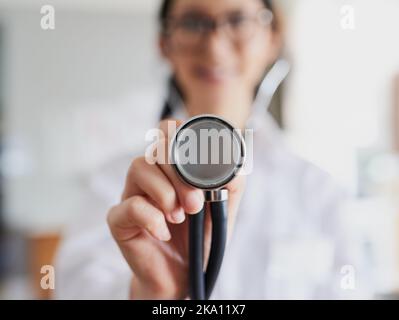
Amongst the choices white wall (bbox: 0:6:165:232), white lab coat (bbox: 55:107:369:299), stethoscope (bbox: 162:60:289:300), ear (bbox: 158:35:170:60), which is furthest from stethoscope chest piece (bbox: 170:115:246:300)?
white wall (bbox: 0:6:165:232)

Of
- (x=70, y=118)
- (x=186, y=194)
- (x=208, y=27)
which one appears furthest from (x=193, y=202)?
(x=70, y=118)

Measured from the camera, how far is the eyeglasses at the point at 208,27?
1.56 feet

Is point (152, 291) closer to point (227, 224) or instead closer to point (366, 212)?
point (227, 224)

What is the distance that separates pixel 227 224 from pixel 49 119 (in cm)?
146

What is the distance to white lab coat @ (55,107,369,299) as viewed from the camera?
0.42 m

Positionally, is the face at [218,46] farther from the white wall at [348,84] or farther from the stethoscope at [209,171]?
the stethoscope at [209,171]

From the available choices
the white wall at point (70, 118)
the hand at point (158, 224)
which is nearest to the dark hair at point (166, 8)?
the hand at point (158, 224)

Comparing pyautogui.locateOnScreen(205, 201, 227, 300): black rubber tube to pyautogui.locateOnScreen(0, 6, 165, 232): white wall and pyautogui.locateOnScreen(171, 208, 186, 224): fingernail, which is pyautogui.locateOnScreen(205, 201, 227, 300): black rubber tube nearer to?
pyautogui.locateOnScreen(171, 208, 186, 224): fingernail

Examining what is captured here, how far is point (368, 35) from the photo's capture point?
17.0 inches

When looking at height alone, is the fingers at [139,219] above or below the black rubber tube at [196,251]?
above

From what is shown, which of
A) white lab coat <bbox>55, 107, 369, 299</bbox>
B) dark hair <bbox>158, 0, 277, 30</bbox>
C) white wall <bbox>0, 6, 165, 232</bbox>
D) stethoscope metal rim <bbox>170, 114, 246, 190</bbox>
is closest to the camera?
stethoscope metal rim <bbox>170, 114, 246, 190</bbox>

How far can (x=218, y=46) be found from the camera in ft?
1.61

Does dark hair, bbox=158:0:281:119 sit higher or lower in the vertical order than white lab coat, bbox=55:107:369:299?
higher
